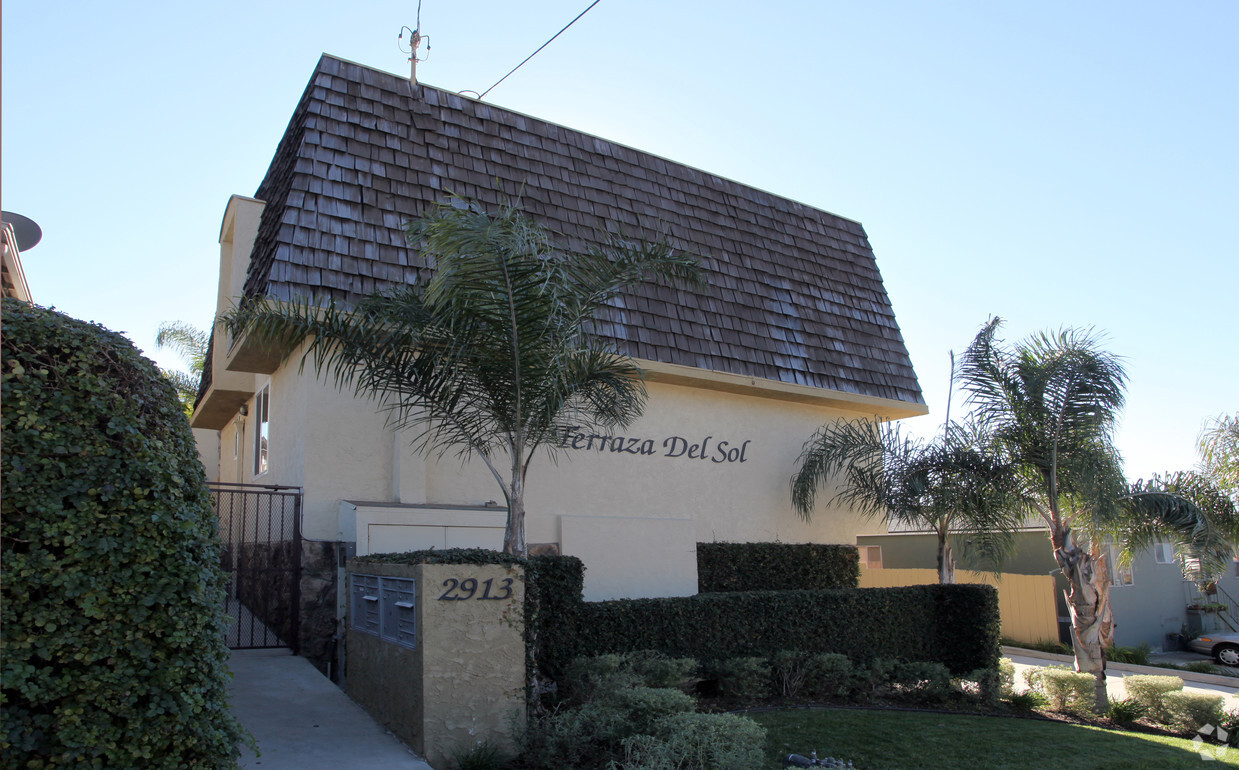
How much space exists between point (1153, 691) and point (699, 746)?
7837 millimetres

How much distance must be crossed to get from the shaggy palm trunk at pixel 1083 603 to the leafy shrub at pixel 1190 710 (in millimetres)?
804

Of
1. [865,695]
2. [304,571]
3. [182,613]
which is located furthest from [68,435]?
[865,695]

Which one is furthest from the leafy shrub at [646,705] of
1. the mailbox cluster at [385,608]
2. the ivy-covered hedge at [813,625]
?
the ivy-covered hedge at [813,625]

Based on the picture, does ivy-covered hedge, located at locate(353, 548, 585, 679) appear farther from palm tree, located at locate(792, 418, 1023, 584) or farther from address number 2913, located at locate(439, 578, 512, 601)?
palm tree, located at locate(792, 418, 1023, 584)

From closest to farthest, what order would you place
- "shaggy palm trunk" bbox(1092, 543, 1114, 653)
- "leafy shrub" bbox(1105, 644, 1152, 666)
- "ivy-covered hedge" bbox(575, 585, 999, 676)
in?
"ivy-covered hedge" bbox(575, 585, 999, 676)
"shaggy palm trunk" bbox(1092, 543, 1114, 653)
"leafy shrub" bbox(1105, 644, 1152, 666)

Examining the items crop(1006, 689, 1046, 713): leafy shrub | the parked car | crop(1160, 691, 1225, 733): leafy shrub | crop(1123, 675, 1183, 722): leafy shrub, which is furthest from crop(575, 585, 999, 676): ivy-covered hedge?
the parked car

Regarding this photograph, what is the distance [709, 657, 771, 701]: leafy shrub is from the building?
255cm

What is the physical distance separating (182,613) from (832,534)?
12.4m

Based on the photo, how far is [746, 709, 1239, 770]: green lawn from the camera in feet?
26.7

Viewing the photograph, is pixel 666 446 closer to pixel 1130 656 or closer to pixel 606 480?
pixel 606 480

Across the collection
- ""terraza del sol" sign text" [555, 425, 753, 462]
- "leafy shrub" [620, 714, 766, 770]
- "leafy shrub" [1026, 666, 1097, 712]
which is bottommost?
"leafy shrub" [1026, 666, 1097, 712]

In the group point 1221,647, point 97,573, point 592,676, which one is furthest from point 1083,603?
point 97,573

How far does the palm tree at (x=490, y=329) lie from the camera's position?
8789mm

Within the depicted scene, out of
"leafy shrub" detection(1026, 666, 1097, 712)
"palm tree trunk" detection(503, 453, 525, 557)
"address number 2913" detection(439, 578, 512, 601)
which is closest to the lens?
"address number 2913" detection(439, 578, 512, 601)
